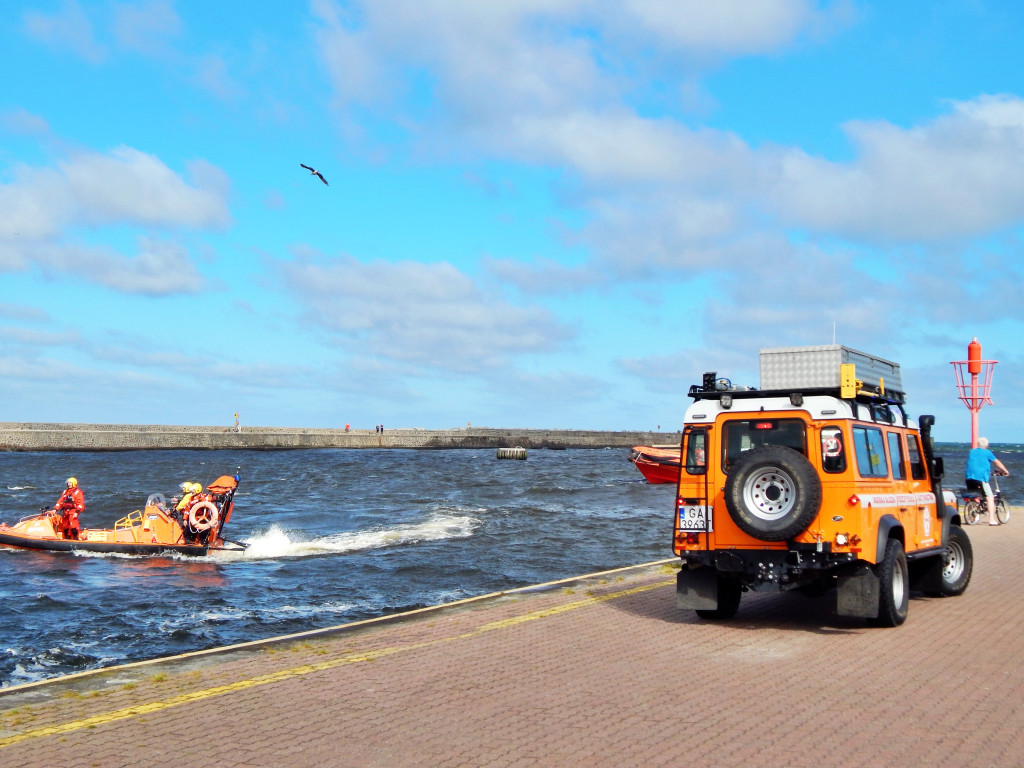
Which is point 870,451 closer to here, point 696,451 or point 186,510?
point 696,451

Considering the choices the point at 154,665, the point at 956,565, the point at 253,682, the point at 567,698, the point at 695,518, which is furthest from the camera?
the point at 956,565

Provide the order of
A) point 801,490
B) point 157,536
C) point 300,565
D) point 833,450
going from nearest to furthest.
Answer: point 801,490 < point 833,450 < point 300,565 < point 157,536

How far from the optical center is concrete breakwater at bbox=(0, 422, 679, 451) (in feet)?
300

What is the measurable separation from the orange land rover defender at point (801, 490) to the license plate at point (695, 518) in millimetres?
12

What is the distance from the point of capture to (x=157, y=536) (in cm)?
2192

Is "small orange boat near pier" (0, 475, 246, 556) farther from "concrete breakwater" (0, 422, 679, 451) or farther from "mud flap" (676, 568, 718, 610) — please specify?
"concrete breakwater" (0, 422, 679, 451)

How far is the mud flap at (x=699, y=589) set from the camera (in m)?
10.1

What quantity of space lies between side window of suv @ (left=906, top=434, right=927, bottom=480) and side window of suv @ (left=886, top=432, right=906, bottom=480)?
283 millimetres

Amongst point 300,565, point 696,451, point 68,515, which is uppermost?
point 696,451

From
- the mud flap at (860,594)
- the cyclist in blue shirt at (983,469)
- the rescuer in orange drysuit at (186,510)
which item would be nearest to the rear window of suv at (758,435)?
the mud flap at (860,594)

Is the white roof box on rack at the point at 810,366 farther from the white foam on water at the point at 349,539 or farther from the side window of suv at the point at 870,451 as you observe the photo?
the white foam on water at the point at 349,539

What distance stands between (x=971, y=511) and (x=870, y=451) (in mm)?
13995

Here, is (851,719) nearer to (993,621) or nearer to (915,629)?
(915,629)

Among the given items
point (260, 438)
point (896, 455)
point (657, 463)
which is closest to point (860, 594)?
point (896, 455)
